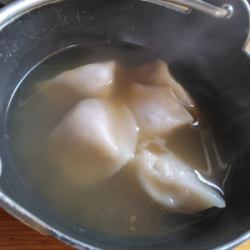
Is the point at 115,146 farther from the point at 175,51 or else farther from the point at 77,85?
the point at 175,51

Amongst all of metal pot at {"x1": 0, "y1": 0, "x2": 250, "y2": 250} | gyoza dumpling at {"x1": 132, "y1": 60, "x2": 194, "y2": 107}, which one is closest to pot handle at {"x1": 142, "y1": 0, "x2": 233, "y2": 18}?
metal pot at {"x1": 0, "y1": 0, "x2": 250, "y2": 250}

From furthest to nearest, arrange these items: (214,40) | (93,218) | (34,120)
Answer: (214,40) < (34,120) < (93,218)

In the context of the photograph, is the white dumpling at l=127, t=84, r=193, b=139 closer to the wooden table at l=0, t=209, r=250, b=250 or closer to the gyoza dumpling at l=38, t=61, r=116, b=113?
the gyoza dumpling at l=38, t=61, r=116, b=113

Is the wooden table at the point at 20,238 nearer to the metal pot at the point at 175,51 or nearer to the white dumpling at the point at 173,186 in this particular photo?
the metal pot at the point at 175,51

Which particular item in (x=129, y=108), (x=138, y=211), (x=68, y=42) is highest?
(x=68, y=42)

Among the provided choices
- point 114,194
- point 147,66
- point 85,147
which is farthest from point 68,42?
point 114,194

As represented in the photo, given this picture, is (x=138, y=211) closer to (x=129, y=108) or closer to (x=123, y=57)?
(x=129, y=108)

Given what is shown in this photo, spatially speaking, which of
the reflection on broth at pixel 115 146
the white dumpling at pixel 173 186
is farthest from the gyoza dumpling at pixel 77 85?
the white dumpling at pixel 173 186

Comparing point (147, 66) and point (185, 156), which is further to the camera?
point (147, 66)

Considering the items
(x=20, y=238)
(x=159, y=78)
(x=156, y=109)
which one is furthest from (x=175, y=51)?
(x=20, y=238)
